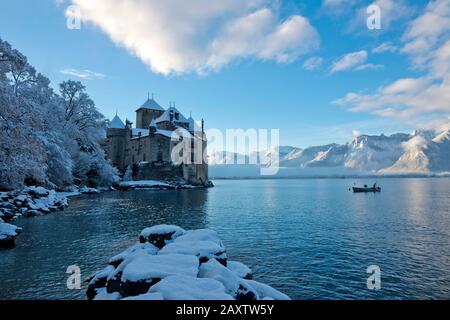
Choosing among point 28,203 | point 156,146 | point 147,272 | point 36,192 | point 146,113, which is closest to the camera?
point 147,272

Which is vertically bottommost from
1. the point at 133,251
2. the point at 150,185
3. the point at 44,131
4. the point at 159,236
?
the point at 150,185

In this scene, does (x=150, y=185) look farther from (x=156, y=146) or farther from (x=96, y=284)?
Result: (x=96, y=284)

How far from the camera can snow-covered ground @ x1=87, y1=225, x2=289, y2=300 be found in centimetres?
653

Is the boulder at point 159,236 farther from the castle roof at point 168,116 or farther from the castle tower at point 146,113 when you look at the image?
the castle tower at point 146,113

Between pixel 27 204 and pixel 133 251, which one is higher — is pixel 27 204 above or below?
below

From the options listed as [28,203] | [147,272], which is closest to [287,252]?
[147,272]

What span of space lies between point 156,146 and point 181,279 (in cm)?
7630

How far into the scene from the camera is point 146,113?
9812 centimetres

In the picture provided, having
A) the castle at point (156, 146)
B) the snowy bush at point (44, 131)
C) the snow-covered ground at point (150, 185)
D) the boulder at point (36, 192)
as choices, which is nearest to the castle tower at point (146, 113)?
the castle at point (156, 146)

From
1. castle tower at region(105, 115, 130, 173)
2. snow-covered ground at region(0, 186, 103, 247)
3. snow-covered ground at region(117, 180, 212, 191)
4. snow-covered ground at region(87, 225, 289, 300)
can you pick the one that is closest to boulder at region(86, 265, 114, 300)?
snow-covered ground at region(87, 225, 289, 300)

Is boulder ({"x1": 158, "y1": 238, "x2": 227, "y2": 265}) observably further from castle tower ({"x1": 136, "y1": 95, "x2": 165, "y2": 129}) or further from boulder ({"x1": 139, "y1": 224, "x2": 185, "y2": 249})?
castle tower ({"x1": 136, "y1": 95, "x2": 165, "y2": 129})

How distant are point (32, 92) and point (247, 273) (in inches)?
1732

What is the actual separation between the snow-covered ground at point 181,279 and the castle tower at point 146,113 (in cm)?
9129
